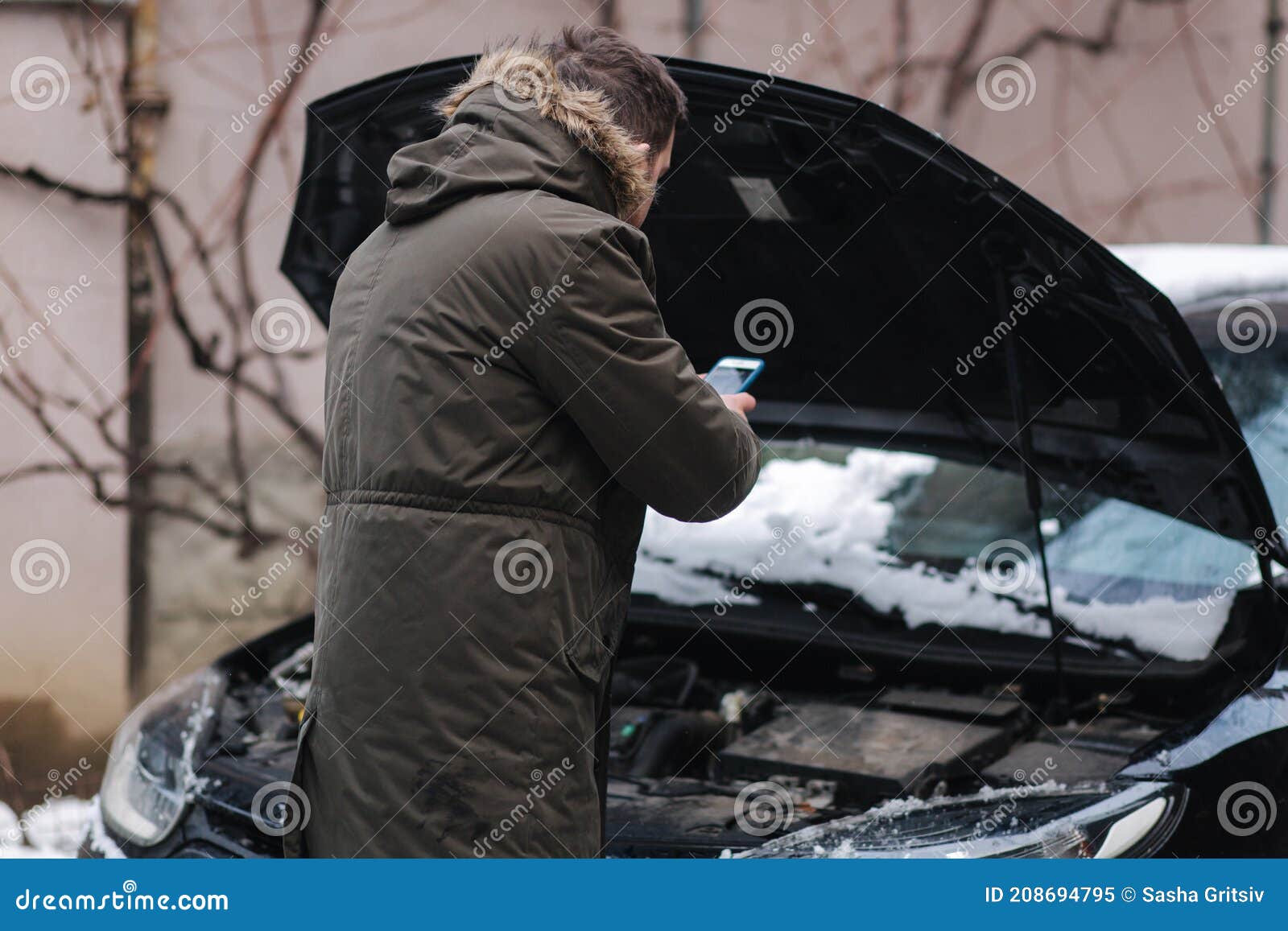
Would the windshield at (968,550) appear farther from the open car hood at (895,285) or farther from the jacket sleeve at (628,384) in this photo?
the jacket sleeve at (628,384)

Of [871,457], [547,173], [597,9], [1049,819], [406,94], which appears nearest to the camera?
[547,173]

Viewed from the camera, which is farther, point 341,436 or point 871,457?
point 871,457

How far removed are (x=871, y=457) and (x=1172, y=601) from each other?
95 cm

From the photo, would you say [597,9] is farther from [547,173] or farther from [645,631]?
[547,173]

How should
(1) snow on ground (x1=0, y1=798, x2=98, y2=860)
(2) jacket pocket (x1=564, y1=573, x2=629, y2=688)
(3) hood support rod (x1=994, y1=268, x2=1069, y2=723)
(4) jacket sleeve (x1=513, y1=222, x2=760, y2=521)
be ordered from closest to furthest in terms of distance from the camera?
(4) jacket sleeve (x1=513, y1=222, x2=760, y2=521), (2) jacket pocket (x1=564, y1=573, x2=629, y2=688), (3) hood support rod (x1=994, y1=268, x2=1069, y2=723), (1) snow on ground (x1=0, y1=798, x2=98, y2=860)

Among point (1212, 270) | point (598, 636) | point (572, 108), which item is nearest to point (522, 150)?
point (572, 108)

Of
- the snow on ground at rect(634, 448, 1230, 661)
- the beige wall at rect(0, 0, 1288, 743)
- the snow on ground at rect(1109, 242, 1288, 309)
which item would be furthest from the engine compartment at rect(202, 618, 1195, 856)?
the beige wall at rect(0, 0, 1288, 743)

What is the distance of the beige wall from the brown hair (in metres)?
2.90

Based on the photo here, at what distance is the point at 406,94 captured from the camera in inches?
87.4

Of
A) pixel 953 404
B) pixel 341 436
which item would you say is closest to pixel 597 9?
pixel 953 404

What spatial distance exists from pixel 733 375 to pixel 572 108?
0.59m

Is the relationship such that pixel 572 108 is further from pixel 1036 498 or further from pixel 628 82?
pixel 1036 498

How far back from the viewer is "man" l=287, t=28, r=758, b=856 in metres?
1.62

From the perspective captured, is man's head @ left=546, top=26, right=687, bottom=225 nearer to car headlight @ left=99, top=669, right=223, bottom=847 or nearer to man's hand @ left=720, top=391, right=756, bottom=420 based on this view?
man's hand @ left=720, top=391, right=756, bottom=420
